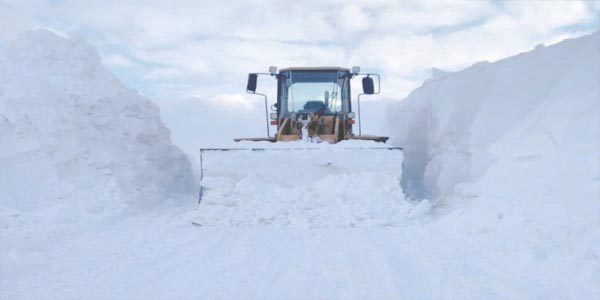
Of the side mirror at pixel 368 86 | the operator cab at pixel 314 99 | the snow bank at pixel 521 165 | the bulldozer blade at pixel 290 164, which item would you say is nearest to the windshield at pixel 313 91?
the operator cab at pixel 314 99

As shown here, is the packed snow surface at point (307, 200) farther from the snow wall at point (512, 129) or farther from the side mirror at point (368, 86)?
the side mirror at point (368, 86)

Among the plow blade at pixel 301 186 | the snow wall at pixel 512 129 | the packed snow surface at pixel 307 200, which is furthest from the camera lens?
the plow blade at pixel 301 186

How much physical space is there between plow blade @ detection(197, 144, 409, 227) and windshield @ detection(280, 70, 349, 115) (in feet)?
8.76

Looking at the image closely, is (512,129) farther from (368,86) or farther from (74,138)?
(74,138)

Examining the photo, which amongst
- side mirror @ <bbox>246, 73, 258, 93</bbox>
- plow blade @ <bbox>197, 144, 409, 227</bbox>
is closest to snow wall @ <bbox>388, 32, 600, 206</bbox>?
plow blade @ <bbox>197, 144, 409, 227</bbox>

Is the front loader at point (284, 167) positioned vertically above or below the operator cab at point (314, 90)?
below

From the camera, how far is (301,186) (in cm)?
723

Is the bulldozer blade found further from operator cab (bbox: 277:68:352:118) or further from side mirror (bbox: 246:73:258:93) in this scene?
operator cab (bbox: 277:68:352:118)

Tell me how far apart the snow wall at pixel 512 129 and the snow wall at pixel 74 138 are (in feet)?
16.4

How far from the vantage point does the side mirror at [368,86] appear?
942cm

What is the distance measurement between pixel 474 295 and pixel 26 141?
6.79m

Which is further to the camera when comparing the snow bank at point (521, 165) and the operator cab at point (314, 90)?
the operator cab at point (314, 90)

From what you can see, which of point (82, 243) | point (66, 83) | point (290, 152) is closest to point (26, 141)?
point (66, 83)

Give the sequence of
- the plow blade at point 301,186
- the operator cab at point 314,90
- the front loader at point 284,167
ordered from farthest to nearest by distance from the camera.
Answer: the operator cab at point 314,90, the front loader at point 284,167, the plow blade at point 301,186
